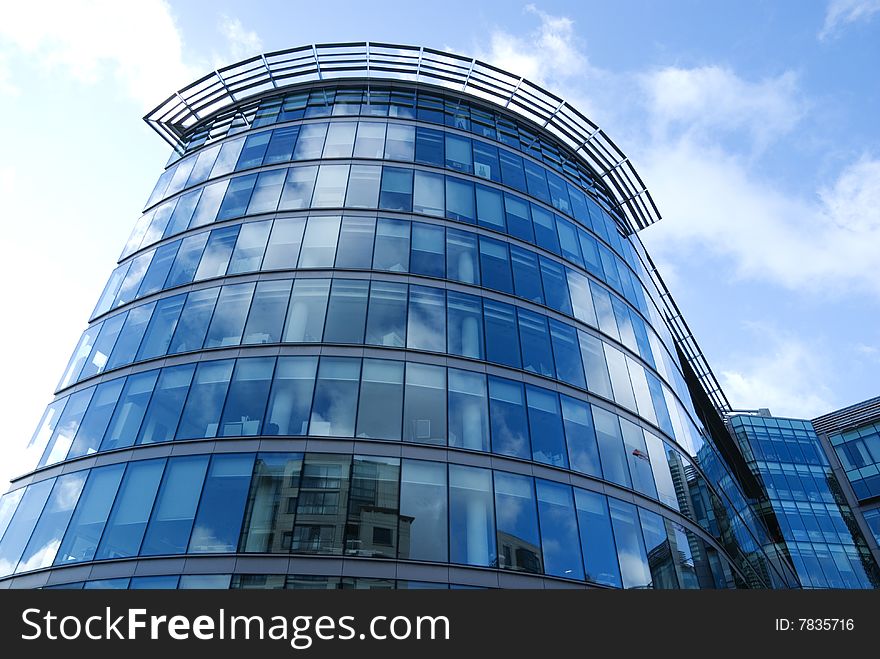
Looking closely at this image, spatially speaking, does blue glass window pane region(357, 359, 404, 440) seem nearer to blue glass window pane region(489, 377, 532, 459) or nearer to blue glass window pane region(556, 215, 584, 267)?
blue glass window pane region(489, 377, 532, 459)

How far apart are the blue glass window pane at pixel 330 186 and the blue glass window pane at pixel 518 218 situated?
7246 millimetres

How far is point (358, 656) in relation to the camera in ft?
29.3

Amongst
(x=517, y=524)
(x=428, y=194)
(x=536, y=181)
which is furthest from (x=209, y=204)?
(x=517, y=524)

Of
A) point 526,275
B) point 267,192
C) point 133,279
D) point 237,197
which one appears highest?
point 237,197

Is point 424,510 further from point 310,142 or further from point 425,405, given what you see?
point 310,142

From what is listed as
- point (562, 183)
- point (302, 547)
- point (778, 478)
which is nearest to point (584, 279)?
point (562, 183)

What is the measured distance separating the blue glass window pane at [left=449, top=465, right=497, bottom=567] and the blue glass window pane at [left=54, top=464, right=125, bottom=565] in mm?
10174

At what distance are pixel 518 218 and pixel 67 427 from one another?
64.2 ft

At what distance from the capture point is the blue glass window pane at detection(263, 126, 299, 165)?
29531 millimetres

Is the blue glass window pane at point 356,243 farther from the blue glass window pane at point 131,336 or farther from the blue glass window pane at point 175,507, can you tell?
the blue glass window pane at point 175,507

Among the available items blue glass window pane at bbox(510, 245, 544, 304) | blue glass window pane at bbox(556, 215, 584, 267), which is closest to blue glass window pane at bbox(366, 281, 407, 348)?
blue glass window pane at bbox(510, 245, 544, 304)

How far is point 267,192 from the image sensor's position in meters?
27.9

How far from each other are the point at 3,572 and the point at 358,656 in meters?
16.0

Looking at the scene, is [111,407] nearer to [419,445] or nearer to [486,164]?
[419,445]
